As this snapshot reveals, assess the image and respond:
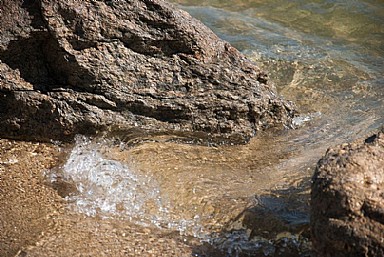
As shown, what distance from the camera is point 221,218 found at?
3551 millimetres

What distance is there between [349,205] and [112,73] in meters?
2.22

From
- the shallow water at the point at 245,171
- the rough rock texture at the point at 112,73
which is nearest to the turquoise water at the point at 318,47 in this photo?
the shallow water at the point at 245,171

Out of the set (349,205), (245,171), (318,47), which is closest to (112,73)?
(245,171)

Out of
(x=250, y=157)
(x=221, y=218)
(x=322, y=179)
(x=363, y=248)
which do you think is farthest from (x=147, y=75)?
(x=363, y=248)

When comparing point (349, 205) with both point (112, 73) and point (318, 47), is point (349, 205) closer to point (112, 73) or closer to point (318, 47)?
point (112, 73)

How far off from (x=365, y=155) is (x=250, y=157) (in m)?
1.49

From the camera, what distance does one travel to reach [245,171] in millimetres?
4125

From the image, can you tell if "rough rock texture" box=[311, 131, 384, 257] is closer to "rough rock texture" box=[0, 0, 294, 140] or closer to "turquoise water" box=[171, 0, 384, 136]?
"rough rock texture" box=[0, 0, 294, 140]

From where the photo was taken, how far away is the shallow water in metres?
3.46

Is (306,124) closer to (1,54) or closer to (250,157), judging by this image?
(250,157)

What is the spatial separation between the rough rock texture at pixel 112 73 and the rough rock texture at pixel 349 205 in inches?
66.0

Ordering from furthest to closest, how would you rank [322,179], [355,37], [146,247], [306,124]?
1. [355,37]
2. [306,124]
3. [146,247]
4. [322,179]

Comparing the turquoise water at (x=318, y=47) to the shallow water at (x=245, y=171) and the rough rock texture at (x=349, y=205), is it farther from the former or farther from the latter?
the rough rock texture at (x=349, y=205)

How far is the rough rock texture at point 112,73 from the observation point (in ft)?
13.8
